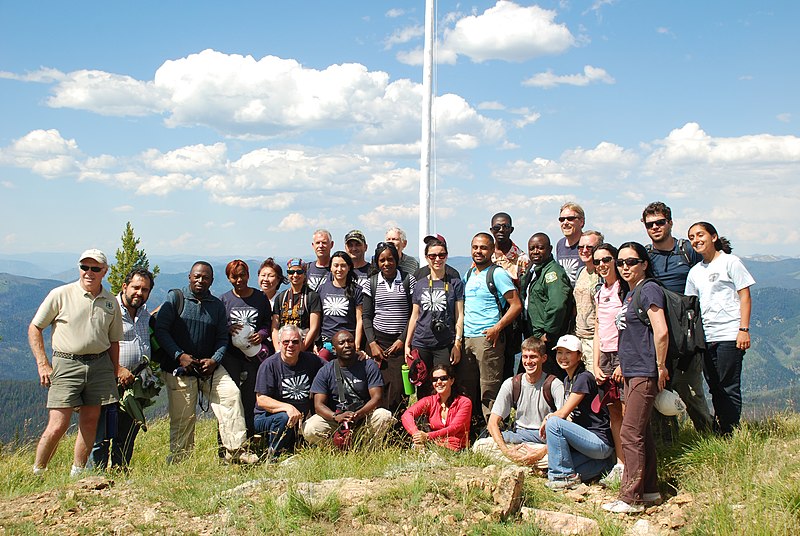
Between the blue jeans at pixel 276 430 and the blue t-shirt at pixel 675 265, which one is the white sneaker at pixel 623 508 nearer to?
the blue t-shirt at pixel 675 265

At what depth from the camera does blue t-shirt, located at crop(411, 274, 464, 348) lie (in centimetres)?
743

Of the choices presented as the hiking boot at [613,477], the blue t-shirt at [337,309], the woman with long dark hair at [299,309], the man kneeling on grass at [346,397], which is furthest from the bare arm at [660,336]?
the woman with long dark hair at [299,309]

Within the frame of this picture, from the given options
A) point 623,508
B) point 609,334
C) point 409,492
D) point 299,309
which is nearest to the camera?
point 409,492

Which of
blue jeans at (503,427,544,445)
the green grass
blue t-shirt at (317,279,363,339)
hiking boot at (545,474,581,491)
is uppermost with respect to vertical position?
blue t-shirt at (317,279,363,339)

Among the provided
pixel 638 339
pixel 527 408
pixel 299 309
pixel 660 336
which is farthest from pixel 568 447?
pixel 299 309

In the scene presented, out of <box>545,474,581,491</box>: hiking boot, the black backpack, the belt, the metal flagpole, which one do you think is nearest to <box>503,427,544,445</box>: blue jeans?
<box>545,474,581,491</box>: hiking boot

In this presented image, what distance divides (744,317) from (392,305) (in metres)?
3.70

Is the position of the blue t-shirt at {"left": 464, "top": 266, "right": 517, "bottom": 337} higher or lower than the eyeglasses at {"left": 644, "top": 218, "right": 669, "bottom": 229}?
lower

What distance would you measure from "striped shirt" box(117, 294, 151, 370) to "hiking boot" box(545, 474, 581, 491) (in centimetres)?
451

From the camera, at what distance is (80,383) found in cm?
640

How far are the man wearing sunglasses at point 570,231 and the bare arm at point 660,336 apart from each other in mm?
2045

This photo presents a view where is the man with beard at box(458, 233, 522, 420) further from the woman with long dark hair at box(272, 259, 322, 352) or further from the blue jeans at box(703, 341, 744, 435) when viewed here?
the blue jeans at box(703, 341, 744, 435)

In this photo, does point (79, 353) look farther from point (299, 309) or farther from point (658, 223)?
point (658, 223)

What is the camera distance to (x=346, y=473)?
6164 mm
